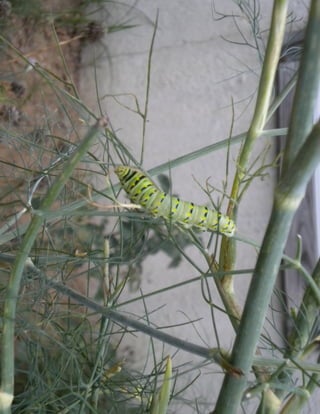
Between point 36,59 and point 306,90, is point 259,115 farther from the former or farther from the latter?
point 36,59

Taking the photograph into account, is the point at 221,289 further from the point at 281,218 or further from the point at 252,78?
the point at 252,78

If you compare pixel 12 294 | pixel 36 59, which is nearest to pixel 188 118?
pixel 36 59

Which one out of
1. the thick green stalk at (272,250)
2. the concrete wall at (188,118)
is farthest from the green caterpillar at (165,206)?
the concrete wall at (188,118)

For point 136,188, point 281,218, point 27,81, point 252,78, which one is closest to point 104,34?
point 27,81

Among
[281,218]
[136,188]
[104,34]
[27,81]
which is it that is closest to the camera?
[281,218]

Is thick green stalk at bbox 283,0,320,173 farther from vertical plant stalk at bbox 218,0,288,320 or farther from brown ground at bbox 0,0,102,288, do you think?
brown ground at bbox 0,0,102,288

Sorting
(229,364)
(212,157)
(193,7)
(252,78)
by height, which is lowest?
(229,364)
